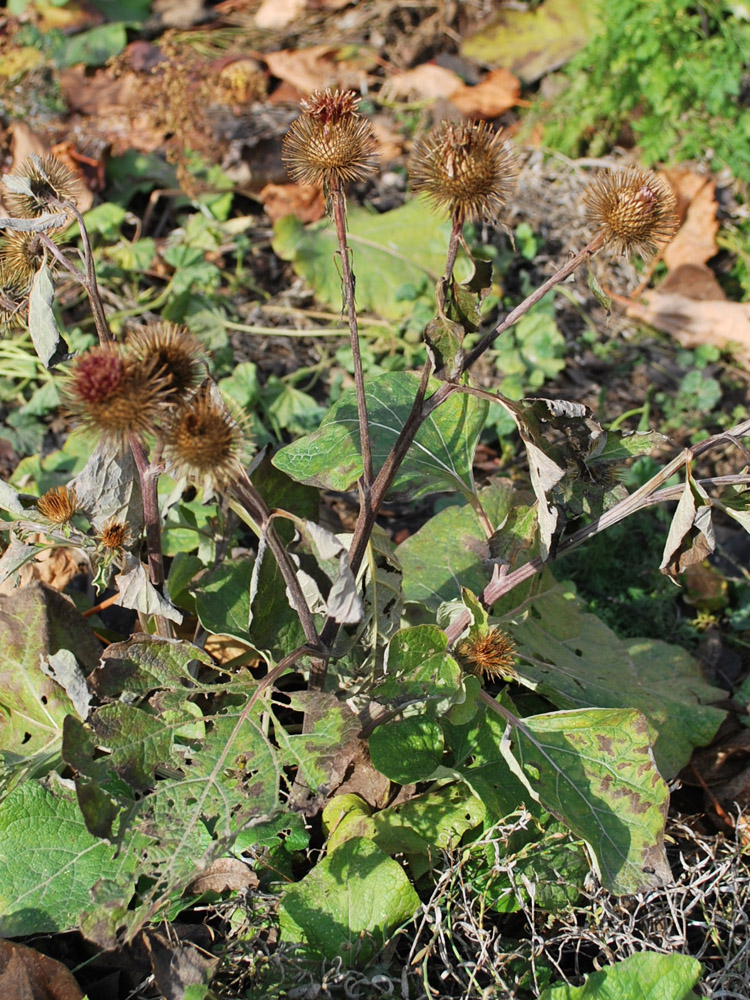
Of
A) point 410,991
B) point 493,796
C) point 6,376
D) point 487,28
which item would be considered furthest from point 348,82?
point 410,991

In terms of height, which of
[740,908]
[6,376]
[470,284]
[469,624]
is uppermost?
[470,284]

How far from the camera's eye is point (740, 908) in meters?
2.26

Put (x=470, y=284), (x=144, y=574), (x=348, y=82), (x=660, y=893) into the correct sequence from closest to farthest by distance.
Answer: (x=470, y=284) < (x=144, y=574) < (x=660, y=893) < (x=348, y=82)

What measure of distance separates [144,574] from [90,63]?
4475 mm

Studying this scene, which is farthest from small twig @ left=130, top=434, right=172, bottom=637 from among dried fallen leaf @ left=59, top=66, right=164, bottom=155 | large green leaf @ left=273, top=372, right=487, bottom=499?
dried fallen leaf @ left=59, top=66, right=164, bottom=155

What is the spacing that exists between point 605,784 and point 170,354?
1.44 metres

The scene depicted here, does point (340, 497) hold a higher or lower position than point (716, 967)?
higher

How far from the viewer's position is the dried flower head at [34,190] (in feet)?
6.28

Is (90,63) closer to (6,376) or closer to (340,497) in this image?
(6,376)

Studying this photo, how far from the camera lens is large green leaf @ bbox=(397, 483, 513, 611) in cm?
259

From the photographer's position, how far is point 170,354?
1631mm

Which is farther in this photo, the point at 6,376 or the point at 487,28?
the point at 487,28

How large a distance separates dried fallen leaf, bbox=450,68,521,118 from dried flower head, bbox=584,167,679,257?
3381 mm

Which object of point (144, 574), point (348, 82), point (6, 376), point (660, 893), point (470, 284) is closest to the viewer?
point (470, 284)
